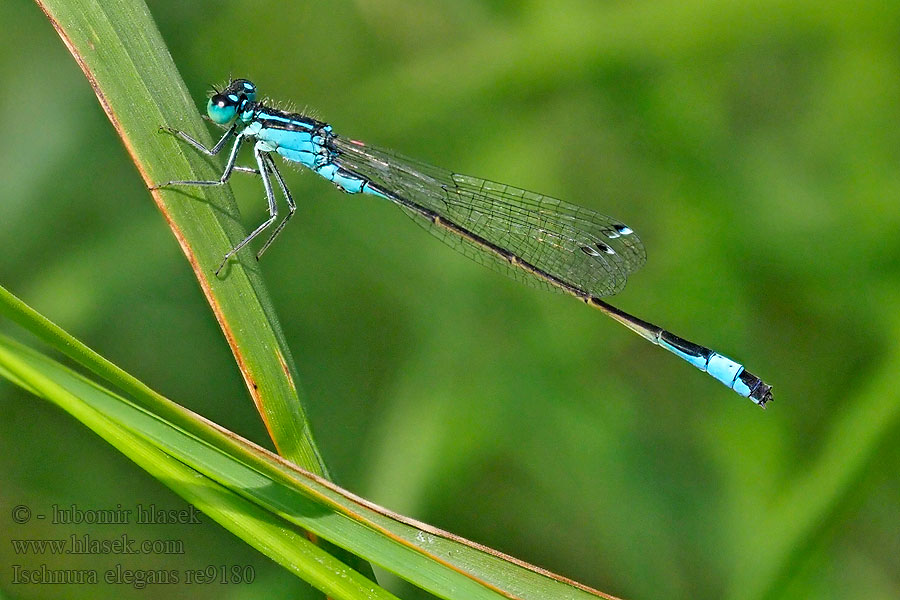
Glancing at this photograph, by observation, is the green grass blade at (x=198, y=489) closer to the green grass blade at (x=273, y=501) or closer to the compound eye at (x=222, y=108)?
the green grass blade at (x=273, y=501)

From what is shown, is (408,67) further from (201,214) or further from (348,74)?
(201,214)

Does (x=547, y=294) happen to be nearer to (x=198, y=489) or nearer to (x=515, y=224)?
(x=515, y=224)

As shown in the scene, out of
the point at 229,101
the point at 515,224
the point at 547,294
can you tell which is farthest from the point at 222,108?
the point at 547,294

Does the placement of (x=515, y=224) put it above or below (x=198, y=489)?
above

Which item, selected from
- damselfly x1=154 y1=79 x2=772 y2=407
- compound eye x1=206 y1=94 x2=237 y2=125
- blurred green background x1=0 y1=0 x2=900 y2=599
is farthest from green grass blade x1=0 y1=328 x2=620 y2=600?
damselfly x1=154 y1=79 x2=772 y2=407

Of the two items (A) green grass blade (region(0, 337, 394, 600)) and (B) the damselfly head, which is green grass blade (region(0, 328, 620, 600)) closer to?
(A) green grass blade (region(0, 337, 394, 600))

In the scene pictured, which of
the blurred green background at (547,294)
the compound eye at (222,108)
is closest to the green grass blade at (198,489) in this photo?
the blurred green background at (547,294)

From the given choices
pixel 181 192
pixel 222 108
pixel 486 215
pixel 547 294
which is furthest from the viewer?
pixel 547 294
